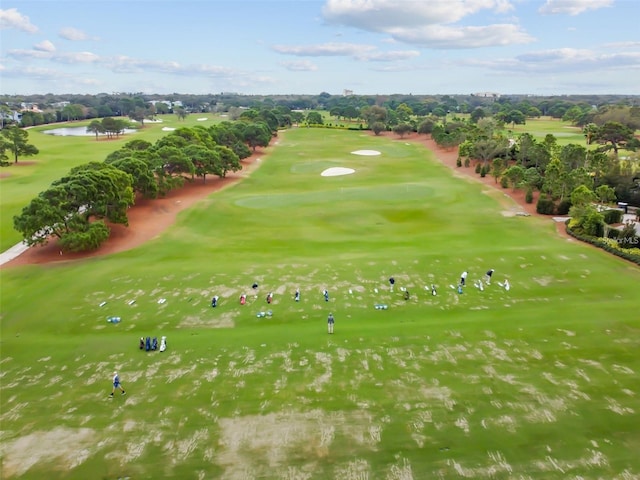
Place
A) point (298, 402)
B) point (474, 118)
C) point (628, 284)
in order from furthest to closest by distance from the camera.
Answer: point (474, 118) < point (628, 284) < point (298, 402)

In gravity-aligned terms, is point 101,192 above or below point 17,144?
below

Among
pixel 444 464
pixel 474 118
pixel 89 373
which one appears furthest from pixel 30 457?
pixel 474 118

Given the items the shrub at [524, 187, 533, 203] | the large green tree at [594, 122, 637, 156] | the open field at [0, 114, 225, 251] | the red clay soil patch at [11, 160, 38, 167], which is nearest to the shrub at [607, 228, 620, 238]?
the shrub at [524, 187, 533, 203]

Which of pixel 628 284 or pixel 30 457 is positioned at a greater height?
pixel 628 284

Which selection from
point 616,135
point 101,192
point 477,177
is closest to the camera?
point 101,192

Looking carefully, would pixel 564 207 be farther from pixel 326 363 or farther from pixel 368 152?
pixel 368 152

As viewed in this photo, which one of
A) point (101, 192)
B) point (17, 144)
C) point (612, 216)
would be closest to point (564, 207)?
point (612, 216)

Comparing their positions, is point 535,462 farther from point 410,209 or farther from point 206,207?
point 206,207
